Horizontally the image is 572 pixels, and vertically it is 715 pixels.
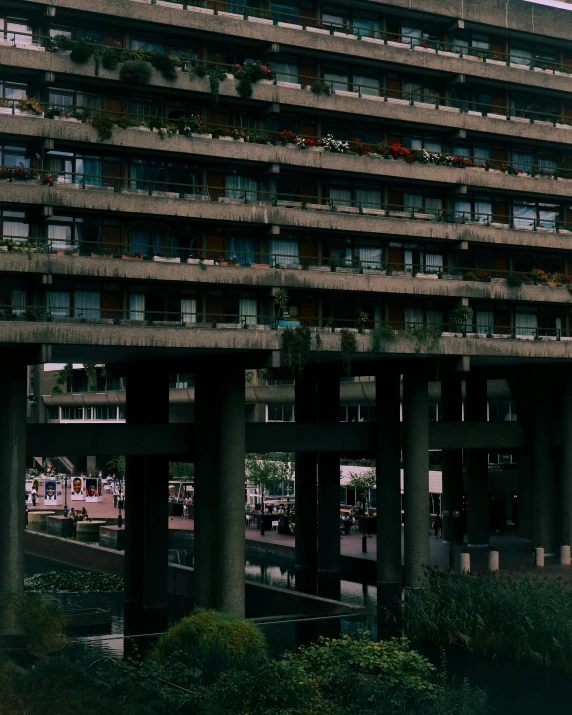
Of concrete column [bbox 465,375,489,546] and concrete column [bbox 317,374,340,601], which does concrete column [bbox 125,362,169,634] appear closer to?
concrete column [bbox 317,374,340,601]

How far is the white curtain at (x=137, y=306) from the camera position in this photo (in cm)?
4875

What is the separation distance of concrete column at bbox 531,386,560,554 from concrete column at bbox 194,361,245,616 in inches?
802

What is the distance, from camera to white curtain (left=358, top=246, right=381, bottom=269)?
179 feet

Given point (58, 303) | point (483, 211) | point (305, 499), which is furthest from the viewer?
point (305, 499)

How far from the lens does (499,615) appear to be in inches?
1614

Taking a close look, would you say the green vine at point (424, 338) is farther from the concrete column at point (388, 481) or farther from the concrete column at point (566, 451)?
the concrete column at point (566, 451)

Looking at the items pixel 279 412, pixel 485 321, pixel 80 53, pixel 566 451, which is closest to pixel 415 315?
pixel 485 321

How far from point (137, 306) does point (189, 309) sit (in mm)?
2375

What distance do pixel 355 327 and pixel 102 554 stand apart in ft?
72.8

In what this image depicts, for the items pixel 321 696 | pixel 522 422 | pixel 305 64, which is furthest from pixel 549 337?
pixel 321 696

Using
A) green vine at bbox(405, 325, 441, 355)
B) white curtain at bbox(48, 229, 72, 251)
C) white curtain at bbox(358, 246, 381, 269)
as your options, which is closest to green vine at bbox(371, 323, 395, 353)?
green vine at bbox(405, 325, 441, 355)

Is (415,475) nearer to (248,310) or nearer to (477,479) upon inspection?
(248,310)

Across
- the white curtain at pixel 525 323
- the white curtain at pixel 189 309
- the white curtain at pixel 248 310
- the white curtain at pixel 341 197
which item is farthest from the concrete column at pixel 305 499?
the white curtain at pixel 189 309

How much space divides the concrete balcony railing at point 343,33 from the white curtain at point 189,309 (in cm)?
1172
